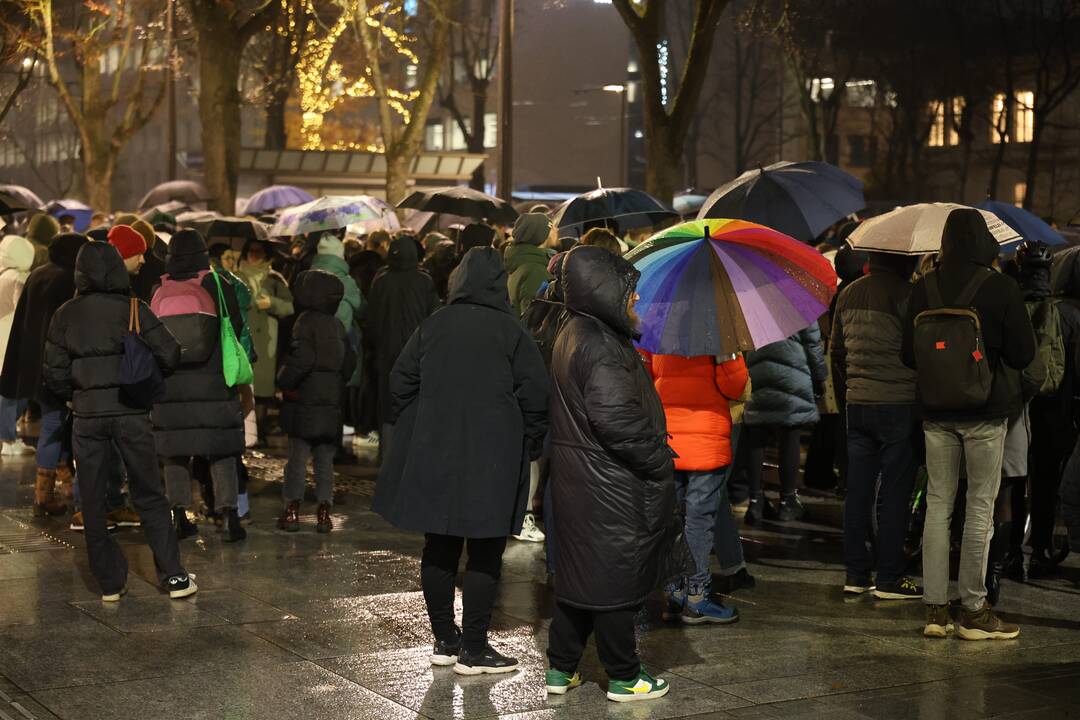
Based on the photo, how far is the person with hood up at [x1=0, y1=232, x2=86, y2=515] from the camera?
11.6m

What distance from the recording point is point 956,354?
8.05 m

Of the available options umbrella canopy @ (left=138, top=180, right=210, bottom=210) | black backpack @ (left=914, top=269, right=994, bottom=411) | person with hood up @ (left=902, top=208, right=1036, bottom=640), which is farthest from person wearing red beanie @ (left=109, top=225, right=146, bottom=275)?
umbrella canopy @ (left=138, top=180, right=210, bottom=210)

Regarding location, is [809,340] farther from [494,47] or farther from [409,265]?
[494,47]

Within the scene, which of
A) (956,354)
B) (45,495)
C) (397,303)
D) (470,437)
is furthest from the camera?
(397,303)

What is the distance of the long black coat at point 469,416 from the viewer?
284 inches

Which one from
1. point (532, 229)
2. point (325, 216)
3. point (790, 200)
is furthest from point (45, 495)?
point (790, 200)

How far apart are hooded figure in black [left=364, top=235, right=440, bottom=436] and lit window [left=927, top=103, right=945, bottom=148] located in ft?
155

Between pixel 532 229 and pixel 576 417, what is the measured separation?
15.3 feet

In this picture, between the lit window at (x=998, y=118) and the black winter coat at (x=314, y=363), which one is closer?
the black winter coat at (x=314, y=363)

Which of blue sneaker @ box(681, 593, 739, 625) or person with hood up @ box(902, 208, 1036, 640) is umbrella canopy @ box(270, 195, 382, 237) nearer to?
blue sneaker @ box(681, 593, 739, 625)

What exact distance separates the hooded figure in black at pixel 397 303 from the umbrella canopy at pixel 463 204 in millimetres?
3774

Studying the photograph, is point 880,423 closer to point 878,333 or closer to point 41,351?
point 878,333

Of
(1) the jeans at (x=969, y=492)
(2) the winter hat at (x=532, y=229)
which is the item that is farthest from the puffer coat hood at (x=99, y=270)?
(1) the jeans at (x=969, y=492)

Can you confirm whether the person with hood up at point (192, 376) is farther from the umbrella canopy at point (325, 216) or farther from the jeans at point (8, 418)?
the umbrella canopy at point (325, 216)
